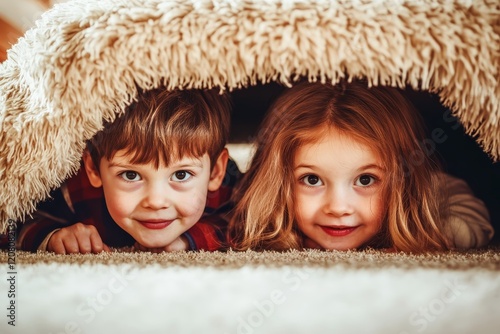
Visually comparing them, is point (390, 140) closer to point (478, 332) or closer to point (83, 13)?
point (478, 332)

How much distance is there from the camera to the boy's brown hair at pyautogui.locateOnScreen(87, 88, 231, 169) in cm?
78

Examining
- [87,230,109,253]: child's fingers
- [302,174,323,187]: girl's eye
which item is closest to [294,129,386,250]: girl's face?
[302,174,323,187]: girl's eye

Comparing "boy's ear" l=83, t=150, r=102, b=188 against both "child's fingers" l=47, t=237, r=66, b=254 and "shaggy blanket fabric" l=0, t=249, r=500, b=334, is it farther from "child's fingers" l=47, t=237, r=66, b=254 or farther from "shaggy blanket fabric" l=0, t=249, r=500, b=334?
"shaggy blanket fabric" l=0, t=249, r=500, b=334

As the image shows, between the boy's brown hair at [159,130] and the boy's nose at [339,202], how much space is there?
0.25 m

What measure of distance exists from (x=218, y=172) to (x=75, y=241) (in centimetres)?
30

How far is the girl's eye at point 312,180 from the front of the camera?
81 centimetres

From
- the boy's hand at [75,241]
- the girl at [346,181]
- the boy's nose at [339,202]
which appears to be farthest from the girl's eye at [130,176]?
the boy's nose at [339,202]

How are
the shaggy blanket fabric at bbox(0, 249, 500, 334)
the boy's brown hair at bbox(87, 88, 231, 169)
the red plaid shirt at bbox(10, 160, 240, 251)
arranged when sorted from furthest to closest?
1. the red plaid shirt at bbox(10, 160, 240, 251)
2. the boy's brown hair at bbox(87, 88, 231, 169)
3. the shaggy blanket fabric at bbox(0, 249, 500, 334)

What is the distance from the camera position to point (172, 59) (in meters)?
0.64

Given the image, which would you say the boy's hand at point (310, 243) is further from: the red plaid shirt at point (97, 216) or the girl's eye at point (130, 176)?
the girl's eye at point (130, 176)

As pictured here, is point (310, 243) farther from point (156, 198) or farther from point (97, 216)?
point (97, 216)

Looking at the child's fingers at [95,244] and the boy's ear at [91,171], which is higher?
the boy's ear at [91,171]

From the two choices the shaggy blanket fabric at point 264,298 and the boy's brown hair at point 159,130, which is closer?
the shaggy blanket fabric at point 264,298

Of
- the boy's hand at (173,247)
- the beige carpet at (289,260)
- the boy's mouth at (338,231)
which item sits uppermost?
the beige carpet at (289,260)
